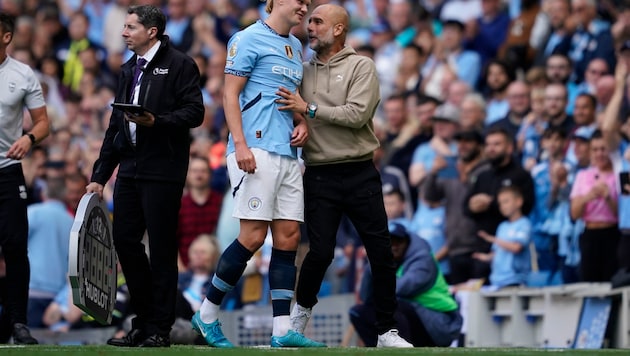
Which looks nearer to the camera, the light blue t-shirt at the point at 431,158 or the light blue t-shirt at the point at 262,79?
the light blue t-shirt at the point at 262,79

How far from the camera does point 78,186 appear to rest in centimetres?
1602

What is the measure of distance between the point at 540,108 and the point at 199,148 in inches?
155

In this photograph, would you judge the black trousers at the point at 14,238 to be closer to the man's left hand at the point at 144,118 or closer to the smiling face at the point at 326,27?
Result: the man's left hand at the point at 144,118

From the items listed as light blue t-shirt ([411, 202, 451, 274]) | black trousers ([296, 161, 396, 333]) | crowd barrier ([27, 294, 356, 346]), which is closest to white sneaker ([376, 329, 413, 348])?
black trousers ([296, 161, 396, 333])

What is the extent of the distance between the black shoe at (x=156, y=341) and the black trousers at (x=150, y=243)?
0.04m

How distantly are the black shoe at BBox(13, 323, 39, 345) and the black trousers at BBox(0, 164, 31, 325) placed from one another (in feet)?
0.23

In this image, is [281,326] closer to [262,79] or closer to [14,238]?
[262,79]

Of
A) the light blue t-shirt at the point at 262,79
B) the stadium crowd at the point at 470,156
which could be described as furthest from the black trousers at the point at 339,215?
the stadium crowd at the point at 470,156

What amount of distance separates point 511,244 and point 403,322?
234 cm

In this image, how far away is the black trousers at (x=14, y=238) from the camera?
10781 mm

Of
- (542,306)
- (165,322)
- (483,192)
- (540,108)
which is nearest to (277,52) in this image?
(165,322)

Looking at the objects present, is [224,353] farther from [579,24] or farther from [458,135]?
[579,24]

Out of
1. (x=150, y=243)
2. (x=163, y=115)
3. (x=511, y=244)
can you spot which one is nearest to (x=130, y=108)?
(x=163, y=115)

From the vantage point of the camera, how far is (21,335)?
10711 millimetres
